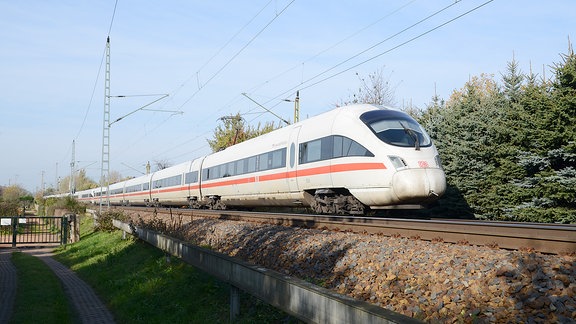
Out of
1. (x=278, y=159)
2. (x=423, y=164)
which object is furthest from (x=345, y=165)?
(x=278, y=159)

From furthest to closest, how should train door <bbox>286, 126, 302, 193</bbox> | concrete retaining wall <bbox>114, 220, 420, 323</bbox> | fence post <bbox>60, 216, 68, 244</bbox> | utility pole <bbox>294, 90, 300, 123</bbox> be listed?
fence post <bbox>60, 216, 68, 244</bbox> < utility pole <bbox>294, 90, 300, 123</bbox> < train door <bbox>286, 126, 302, 193</bbox> < concrete retaining wall <bbox>114, 220, 420, 323</bbox>

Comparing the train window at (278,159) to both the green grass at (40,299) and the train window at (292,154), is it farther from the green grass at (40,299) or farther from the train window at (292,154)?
the green grass at (40,299)

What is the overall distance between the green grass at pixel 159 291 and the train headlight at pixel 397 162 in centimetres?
493

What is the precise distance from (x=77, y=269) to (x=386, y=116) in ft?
46.1

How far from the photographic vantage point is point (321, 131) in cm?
1520

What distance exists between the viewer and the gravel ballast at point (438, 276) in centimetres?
503

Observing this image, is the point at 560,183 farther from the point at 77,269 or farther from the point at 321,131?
the point at 77,269

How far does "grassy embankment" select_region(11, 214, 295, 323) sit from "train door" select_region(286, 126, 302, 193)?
451 centimetres

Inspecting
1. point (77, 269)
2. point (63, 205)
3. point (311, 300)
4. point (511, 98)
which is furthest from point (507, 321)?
point (63, 205)

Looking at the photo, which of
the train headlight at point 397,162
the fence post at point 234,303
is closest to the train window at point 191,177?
the train headlight at point 397,162

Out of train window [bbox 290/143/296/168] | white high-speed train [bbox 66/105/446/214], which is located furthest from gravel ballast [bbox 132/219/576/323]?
train window [bbox 290/143/296/168]

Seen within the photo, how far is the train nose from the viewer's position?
12.0 metres

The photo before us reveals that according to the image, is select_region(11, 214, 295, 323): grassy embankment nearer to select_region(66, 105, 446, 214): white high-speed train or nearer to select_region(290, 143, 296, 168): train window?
select_region(66, 105, 446, 214): white high-speed train

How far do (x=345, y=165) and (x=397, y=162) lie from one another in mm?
1633
